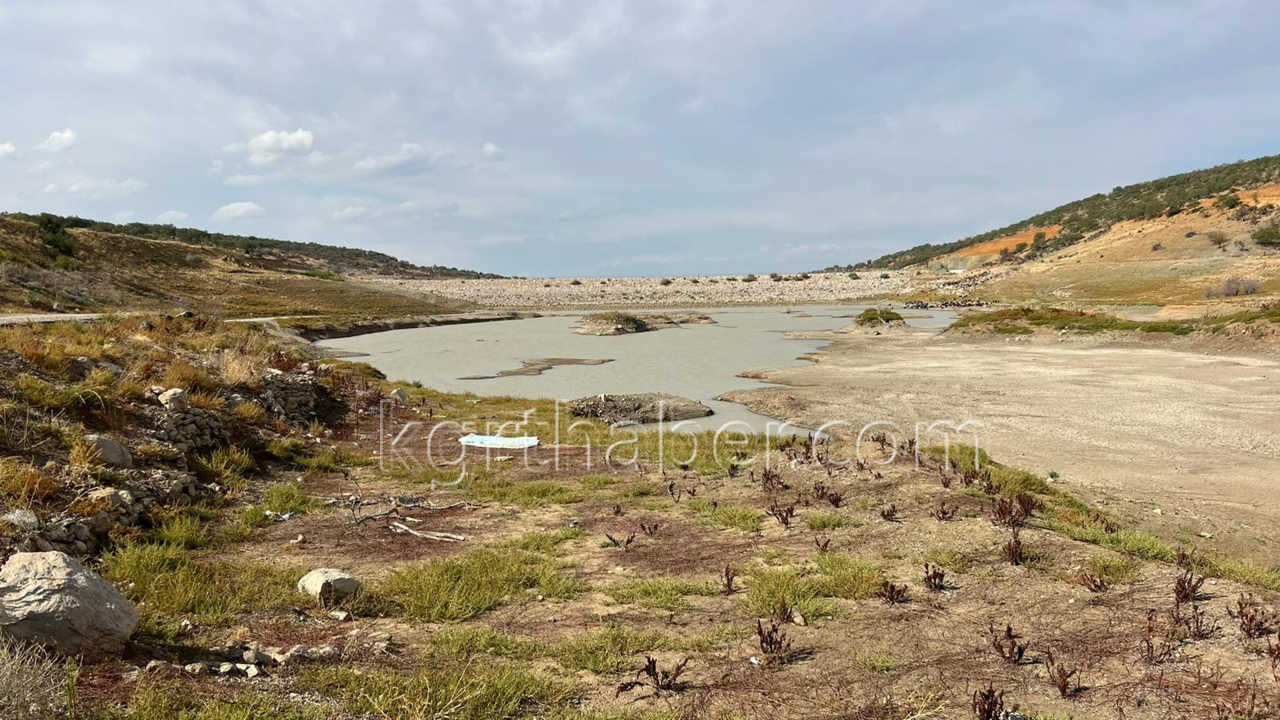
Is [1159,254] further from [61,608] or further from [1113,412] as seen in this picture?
[61,608]

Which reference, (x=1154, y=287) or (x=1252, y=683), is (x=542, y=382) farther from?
(x=1154, y=287)

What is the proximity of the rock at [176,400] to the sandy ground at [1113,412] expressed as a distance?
16009mm

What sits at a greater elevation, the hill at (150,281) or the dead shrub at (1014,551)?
the hill at (150,281)

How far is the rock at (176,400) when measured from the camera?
41.6 feet

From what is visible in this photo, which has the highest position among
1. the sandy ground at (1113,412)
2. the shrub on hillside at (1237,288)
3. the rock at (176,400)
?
the shrub on hillside at (1237,288)

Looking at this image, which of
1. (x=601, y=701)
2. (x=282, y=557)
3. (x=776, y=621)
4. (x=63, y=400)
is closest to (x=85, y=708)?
(x=601, y=701)

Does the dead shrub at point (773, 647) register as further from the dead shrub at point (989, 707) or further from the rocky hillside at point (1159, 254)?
the rocky hillside at point (1159, 254)

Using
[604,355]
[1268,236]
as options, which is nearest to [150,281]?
[604,355]

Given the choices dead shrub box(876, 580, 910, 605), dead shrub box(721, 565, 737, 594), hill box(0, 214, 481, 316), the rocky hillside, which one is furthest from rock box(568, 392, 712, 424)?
the rocky hillside

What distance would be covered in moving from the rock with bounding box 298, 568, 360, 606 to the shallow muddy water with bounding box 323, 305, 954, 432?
1347 centimetres

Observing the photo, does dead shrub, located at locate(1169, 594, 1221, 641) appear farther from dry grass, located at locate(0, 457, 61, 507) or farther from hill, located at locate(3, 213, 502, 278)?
hill, located at locate(3, 213, 502, 278)

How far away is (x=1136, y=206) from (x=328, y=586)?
5695 inches

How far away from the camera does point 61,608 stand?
15.5ft

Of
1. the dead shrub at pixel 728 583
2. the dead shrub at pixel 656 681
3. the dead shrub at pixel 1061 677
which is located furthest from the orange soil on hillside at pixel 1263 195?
the dead shrub at pixel 656 681
